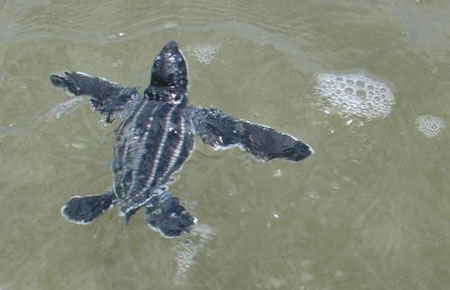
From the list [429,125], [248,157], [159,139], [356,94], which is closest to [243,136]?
[248,157]

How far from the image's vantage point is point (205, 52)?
3828 mm

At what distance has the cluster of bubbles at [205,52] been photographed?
379 centimetres

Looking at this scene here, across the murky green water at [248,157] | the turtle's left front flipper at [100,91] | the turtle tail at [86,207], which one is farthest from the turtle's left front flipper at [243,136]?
the turtle tail at [86,207]

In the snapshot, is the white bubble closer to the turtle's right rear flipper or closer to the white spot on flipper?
the white spot on flipper

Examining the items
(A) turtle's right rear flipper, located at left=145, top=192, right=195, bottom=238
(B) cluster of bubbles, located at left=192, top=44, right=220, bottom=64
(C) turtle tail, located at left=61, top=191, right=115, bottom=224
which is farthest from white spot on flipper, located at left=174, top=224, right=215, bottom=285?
(B) cluster of bubbles, located at left=192, top=44, right=220, bottom=64

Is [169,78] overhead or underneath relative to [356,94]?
overhead

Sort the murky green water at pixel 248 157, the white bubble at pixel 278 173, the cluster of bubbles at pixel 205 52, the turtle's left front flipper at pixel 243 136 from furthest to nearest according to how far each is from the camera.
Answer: the cluster of bubbles at pixel 205 52 < the white bubble at pixel 278 173 < the turtle's left front flipper at pixel 243 136 < the murky green water at pixel 248 157

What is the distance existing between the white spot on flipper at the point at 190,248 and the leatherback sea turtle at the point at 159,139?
20cm

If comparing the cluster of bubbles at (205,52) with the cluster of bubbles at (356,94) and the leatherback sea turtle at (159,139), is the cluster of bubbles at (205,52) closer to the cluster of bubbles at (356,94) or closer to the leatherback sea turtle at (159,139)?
the leatherback sea turtle at (159,139)

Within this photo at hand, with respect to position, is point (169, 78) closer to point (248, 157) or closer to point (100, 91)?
point (100, 91)

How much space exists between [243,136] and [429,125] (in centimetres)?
108

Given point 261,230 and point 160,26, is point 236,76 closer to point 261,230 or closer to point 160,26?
point 160,26

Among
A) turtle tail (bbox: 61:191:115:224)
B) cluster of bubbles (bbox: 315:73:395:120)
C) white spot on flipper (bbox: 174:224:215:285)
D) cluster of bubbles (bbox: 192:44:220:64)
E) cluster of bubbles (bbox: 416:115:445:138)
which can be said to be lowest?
white spot on flipper (bbox: 174:224:215:285)

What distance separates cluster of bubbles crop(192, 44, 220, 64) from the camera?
3785 millimetres
